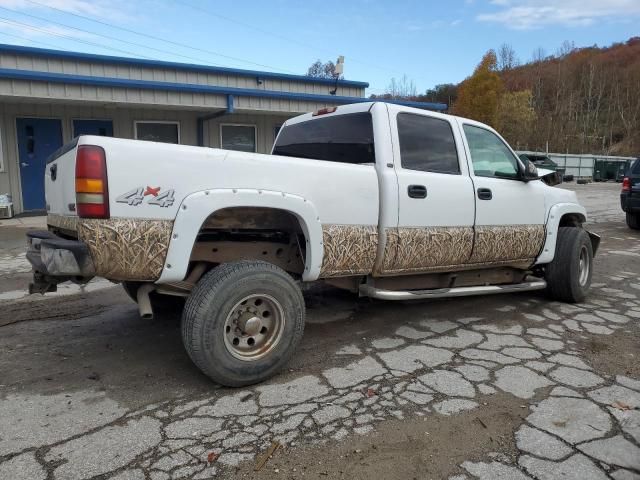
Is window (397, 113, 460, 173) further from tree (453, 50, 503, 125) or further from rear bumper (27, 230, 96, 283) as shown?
tree (453, 50, 503, 125)

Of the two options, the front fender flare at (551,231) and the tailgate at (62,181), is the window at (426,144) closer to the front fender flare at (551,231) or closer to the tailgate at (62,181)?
the front fender flare at (551,231)

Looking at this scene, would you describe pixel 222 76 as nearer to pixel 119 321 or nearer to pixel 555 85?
pixel 119 321

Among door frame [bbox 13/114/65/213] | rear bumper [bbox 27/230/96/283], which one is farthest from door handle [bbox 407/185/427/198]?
door frame [bbox 13/114/65/213]

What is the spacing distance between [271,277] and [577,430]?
6.64 ft

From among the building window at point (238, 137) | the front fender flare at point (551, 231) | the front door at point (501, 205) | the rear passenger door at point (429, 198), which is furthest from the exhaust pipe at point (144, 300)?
the building window at point (238, 137)

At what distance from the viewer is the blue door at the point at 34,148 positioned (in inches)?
475

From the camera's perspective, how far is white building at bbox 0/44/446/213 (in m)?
10.9

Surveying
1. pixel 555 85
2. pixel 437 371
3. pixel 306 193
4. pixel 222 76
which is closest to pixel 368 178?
pixel 306 193

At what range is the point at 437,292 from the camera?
4324 millimetres

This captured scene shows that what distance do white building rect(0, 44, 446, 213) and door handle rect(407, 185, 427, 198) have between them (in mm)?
9405

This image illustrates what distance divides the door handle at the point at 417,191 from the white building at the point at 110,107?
9.41 m

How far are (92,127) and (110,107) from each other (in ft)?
2.49

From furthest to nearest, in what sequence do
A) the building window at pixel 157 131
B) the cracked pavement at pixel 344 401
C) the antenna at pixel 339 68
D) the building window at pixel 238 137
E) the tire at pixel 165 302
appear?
the antenna at pixel 339 68 < the building window at pixel 238 137 < the building window at pixel 157 131 < the tire at pixel 165 302 < the cracked pavement at pixel 344 401

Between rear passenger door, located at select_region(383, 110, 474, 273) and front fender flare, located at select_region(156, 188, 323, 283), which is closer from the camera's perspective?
front fender flare, located at select_region(156, 188, 323, 283)
